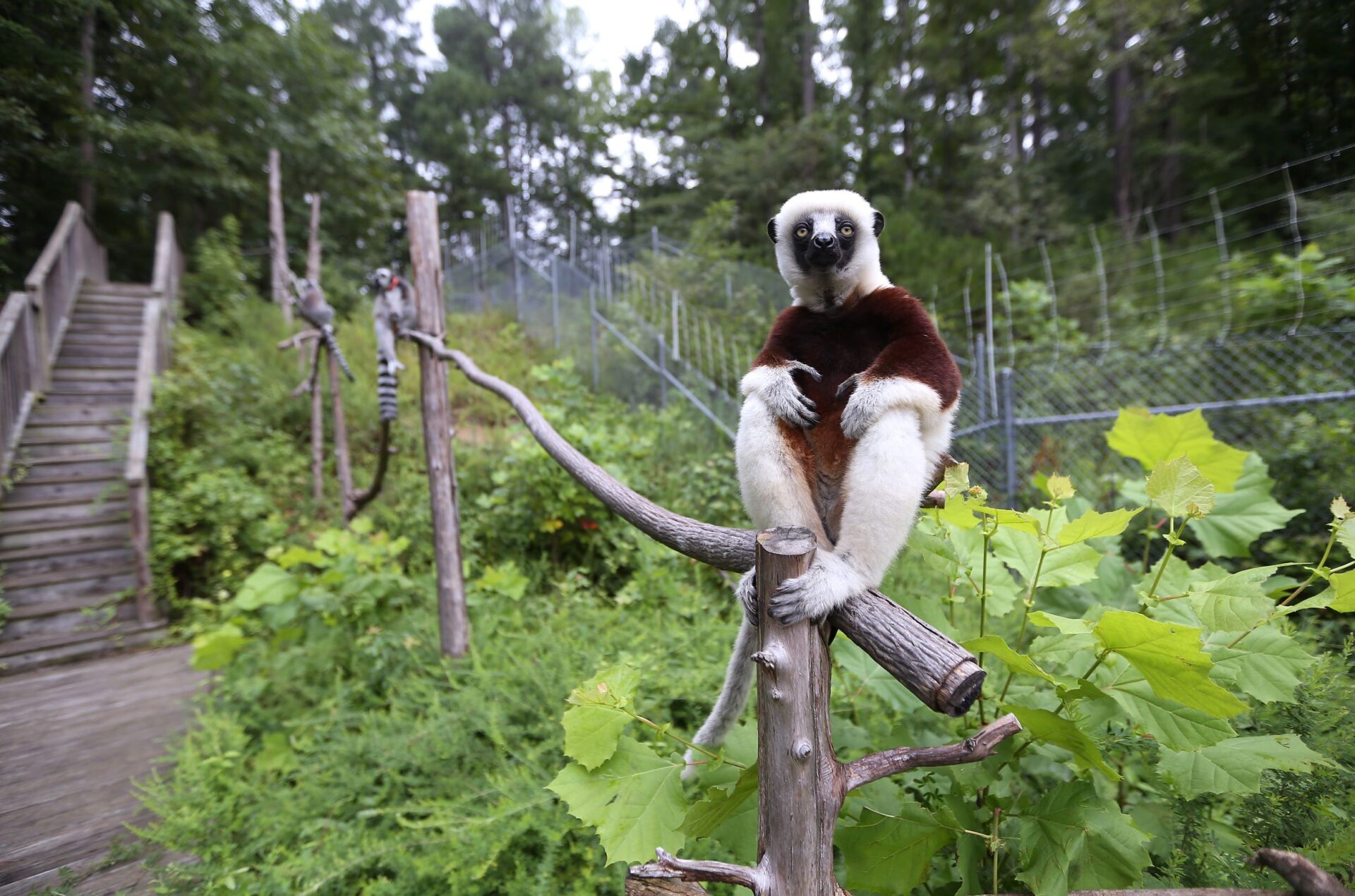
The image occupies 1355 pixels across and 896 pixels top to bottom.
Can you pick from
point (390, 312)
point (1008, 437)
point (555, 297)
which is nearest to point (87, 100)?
point (390, 312)

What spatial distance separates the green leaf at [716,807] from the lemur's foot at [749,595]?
0.33 m

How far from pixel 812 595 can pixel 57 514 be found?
537cm

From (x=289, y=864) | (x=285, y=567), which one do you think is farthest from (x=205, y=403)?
(x=289, y=864)

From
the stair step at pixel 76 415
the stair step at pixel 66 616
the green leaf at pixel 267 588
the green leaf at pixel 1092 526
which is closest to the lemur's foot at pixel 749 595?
the green leaf at pixel 1092 526

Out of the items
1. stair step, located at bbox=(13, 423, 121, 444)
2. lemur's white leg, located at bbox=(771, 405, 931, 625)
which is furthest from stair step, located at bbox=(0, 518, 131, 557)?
lemur's white leg, located at bbox=(771, 405, 931, 625)

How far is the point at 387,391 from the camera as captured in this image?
4000 mm

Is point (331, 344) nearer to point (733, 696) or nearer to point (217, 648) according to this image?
point (217, 648)

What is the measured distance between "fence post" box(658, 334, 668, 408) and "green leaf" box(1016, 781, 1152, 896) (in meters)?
5.09

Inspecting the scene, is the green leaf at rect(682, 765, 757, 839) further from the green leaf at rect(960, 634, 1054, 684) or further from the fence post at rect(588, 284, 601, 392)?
the fence post at rect(588, 284, 601, 392)

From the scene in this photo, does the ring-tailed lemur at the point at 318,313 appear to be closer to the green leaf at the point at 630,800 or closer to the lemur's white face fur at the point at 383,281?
the lemur's white face fur at the point at 383,281

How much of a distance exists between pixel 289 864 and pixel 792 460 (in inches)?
96.0

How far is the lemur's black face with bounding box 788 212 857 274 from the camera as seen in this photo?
1549 millimetres

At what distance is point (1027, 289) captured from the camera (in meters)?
7.66

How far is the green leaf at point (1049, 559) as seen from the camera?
1334 mm
